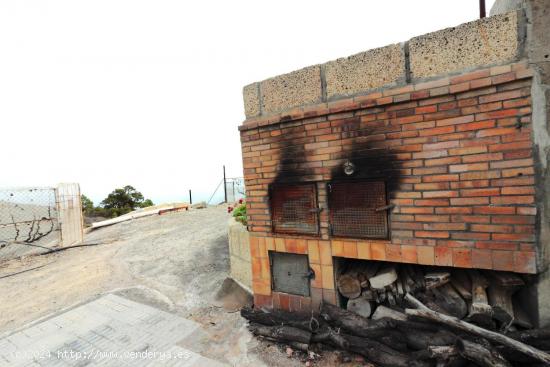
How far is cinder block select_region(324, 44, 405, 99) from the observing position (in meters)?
2.88

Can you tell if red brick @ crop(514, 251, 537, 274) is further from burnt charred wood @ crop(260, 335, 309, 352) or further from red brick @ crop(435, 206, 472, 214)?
burnt charred wood @ crop(260, 335, 309, 352)

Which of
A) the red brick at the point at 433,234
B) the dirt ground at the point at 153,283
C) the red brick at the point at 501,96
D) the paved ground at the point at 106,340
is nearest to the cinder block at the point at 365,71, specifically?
the red brick at the point at 501,96

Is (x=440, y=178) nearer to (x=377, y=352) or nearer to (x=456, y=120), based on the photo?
(x=456, y=120)

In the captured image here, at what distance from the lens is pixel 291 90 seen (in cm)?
351

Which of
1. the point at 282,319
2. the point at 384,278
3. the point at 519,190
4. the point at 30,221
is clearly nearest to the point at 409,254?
the point at 384,278

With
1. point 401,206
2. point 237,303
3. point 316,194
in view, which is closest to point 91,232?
point 237,303

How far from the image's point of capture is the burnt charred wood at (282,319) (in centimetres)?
320

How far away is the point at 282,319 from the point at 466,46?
11.8 ft

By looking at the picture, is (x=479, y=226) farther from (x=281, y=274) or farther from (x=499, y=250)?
(x=281, y=274)

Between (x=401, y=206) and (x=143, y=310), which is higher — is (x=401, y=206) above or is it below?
above

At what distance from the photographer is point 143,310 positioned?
169 inches

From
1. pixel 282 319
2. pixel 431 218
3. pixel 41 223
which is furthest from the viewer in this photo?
pixel 41 223

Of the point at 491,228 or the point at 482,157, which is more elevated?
the point at 482,157

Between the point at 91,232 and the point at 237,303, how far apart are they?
10.2m
